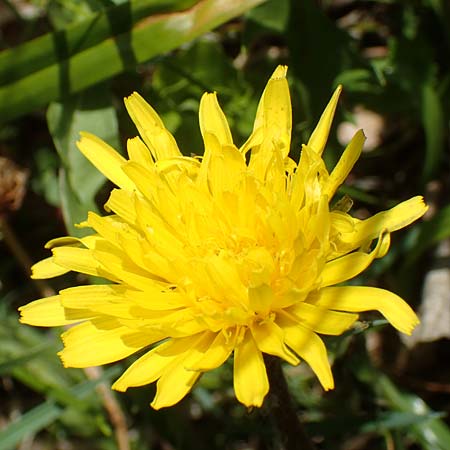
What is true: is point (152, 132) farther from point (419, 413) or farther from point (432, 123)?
point (419, 413)

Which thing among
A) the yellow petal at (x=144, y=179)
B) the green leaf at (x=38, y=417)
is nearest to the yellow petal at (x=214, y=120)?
the yellow petal at (x=144, y=179)

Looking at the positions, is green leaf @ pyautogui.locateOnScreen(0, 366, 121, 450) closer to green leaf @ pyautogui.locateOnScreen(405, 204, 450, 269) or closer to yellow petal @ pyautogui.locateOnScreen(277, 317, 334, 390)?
yellow petal @ pyautogui.locateOnScreen(277, 317, 334, 390)

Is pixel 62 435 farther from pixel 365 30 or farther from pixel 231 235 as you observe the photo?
pixel 365 30

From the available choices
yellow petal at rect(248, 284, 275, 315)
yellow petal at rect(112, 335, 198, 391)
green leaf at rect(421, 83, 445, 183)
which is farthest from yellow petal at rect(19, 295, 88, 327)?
green leaf at rect(421, 83, 445, 183)

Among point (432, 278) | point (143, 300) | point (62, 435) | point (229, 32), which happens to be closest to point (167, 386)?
point (143, 300)

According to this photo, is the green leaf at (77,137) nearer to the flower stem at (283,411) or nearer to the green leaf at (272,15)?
the green leaf at (272,15)

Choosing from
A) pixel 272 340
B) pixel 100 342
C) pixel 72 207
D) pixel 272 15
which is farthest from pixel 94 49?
pixel 272 340
